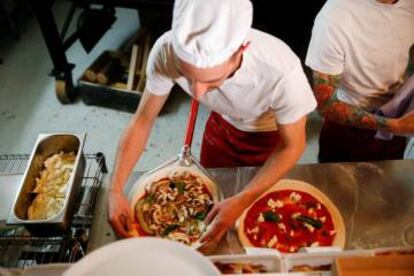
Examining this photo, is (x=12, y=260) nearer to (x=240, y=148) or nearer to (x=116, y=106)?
(x=240, y=148)

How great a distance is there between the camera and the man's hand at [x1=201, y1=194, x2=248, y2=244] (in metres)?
1.29

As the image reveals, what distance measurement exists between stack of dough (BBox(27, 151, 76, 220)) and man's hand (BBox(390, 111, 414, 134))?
132 cm

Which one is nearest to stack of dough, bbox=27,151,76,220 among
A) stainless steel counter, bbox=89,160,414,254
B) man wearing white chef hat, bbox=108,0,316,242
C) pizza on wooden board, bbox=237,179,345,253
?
stainless steel counter, bbox=89,160,414,254

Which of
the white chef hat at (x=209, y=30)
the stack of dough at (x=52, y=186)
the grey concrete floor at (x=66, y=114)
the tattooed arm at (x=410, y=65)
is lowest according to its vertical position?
the grey concrete floor at (x=66, y=114)

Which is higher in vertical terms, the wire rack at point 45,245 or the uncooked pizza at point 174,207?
the uncooked pizza at point 174,207

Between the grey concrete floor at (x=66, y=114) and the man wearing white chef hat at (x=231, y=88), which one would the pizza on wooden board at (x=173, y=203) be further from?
the grey concrete floor at (x=66, y=114)

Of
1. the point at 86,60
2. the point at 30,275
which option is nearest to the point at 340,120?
the point at 30,275

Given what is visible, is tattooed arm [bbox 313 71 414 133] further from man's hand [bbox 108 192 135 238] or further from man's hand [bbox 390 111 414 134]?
man's hand [bbox 108 192 135 238]

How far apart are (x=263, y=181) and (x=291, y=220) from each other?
6.7 inches

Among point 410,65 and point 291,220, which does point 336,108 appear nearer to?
point 410,65

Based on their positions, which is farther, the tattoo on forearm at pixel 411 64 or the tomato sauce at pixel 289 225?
the tattoo on forearm at pixel 411 64

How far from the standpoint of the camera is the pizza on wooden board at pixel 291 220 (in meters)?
1.35

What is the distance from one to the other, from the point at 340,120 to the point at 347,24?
39 cm

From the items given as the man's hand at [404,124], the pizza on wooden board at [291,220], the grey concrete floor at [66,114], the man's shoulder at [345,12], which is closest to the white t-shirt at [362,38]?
the man's shoulder at [345,12]
